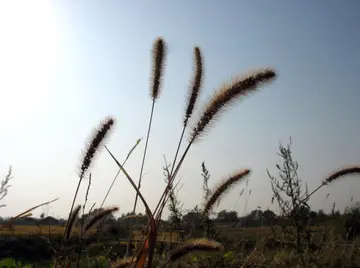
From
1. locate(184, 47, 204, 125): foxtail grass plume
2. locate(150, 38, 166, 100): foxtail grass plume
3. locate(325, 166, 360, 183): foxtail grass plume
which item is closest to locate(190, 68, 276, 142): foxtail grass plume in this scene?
locate(184, 47, 204, 125): foxtail grass plume

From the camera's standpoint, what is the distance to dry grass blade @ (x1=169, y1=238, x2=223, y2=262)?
236 centimetres

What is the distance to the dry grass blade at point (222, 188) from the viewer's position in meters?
3.79

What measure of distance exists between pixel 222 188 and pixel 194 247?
1438 millimetres

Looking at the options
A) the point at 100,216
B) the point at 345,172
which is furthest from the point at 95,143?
the point at 345,172

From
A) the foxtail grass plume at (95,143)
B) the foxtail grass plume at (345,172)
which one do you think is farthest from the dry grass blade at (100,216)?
the foxtail grass plume at (345,172)

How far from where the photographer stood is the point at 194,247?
7.94 ft

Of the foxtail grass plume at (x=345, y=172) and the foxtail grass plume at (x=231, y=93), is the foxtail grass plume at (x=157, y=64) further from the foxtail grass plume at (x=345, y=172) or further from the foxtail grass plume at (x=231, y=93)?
the foxtail grass plume at (x=345, y=172)

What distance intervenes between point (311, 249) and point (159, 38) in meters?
3.08

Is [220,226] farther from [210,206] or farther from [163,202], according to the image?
[163,202]

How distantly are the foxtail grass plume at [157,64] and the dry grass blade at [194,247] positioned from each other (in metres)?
1.57

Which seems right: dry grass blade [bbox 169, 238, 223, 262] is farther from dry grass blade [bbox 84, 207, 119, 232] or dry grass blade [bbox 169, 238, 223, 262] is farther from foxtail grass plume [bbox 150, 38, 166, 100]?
foxtail grass plume [bbox 150, 38, 166, 100]

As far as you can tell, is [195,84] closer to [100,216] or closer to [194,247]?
[100,216]

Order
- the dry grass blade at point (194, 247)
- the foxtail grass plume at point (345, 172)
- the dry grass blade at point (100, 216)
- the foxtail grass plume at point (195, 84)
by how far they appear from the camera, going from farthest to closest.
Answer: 1. the foxtail grass plume at point (345, 172)
2. the dry grass blade at point (100, 216)
3. the foxtail grass plume at point (195, 84)
4. the dry grass blade at point (194, 247)

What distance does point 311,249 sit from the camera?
5391 millimetres
